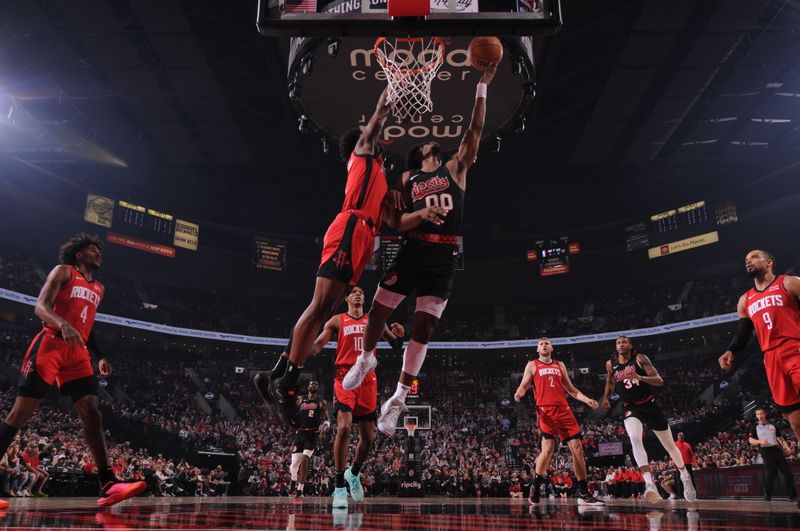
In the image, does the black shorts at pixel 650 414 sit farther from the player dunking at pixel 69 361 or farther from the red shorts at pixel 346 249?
the player dunking at pixel 69 361

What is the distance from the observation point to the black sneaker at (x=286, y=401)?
4.27m

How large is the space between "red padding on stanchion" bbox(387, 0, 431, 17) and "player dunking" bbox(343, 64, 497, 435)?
747 mm

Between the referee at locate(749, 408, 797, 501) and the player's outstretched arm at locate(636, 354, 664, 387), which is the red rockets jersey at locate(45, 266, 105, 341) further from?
the referee at locate(749, 408, 797, 501)

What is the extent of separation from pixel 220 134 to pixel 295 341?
18512 mm

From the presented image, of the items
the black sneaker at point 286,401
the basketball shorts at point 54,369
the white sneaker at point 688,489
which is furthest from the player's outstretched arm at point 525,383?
the basketball shorts at point 54,369

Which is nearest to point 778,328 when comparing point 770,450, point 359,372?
point 359,372

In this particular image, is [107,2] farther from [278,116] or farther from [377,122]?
[377,122]

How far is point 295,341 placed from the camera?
4.30 meters

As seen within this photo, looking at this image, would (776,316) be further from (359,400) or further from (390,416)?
(359,400)

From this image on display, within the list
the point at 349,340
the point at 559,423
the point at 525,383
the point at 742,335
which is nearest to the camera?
the point at 742,335

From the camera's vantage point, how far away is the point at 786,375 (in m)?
5.08

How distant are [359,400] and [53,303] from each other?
3293 mm

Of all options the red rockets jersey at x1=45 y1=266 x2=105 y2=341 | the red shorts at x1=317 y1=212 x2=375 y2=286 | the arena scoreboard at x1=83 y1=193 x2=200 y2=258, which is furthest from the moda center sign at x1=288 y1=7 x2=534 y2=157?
the arena scoreboard at x1=83 y1=193 x2=200 y2=258

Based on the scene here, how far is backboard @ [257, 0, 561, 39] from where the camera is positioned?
502 centimetres
